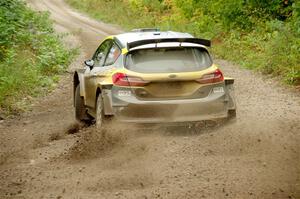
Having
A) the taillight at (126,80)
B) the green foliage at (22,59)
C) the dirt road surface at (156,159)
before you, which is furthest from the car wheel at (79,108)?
the taillight at (126,80)

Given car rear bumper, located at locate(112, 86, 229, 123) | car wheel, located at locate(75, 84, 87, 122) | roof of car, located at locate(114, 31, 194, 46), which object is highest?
roof of car, located at locate(114, 31, 194, 46)

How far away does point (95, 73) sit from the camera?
980 centimetres

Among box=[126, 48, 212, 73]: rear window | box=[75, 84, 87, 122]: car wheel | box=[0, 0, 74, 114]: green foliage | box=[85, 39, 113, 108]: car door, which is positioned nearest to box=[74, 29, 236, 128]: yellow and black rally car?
box=[126, 48, 212, 73]: rear window

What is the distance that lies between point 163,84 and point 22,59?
9.80 metres

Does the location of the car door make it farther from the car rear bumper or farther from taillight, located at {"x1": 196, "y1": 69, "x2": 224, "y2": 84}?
taillight, located at {"x1": 196, "y1": 69, "x2": 224, "y2": 84}

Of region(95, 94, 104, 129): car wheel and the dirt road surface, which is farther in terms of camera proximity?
region(95, 94, 104, 129): car wheel

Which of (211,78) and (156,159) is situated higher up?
(211,78)

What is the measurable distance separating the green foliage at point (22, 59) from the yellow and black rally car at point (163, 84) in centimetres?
478

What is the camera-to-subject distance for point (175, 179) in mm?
6672

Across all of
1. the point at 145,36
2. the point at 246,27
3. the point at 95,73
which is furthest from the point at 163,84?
the point at 246,27

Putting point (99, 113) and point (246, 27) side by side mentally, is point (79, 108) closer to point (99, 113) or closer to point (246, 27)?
point (99, 113)

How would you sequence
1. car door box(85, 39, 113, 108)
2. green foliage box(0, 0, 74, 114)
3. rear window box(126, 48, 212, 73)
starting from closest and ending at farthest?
rear window box(126, 48, 212, 73)
car door box(85, 39, 113, 108)
green foliage box(0, 0, 74, 114)

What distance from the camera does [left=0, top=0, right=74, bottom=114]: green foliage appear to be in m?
14.0

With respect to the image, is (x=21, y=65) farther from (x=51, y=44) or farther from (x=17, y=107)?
(x=51, y=44)
